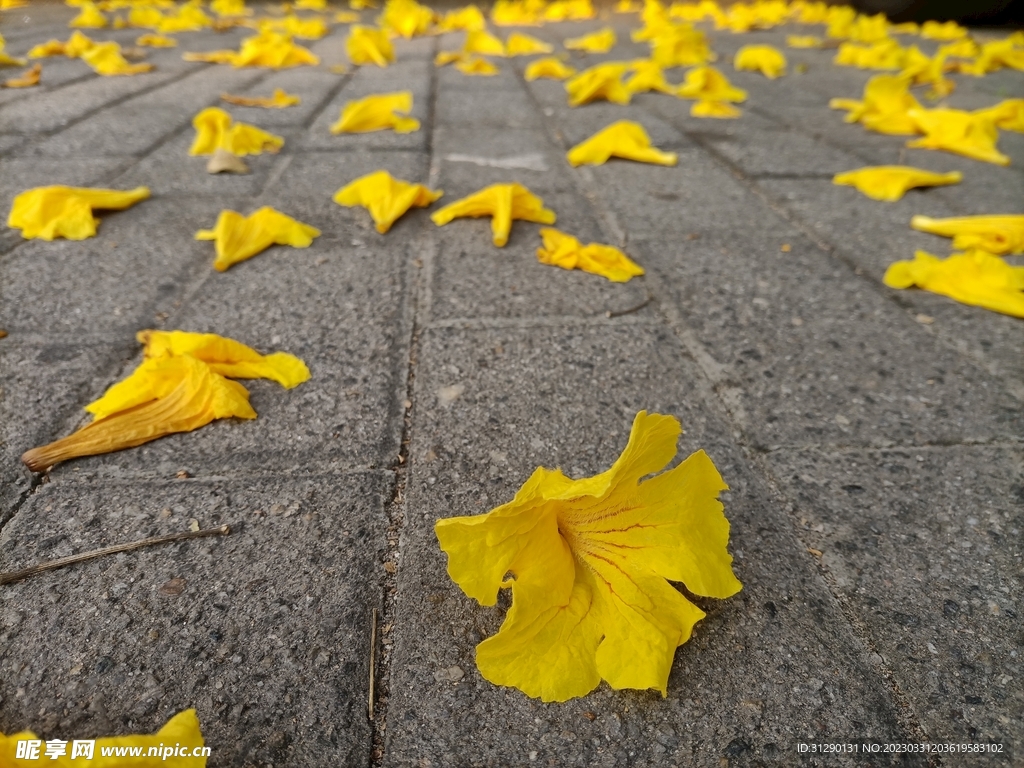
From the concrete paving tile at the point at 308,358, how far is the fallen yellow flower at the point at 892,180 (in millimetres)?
2012

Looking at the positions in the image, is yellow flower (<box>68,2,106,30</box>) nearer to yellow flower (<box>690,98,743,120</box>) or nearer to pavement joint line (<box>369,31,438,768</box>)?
yellow flower (<box>690,98,743,120</box>)

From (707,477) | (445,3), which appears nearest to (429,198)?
(707,477)

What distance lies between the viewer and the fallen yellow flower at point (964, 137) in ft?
9.79

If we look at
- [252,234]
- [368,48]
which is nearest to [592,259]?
[252,234]

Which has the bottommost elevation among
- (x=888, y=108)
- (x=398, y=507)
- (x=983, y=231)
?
(x=398, y=507)

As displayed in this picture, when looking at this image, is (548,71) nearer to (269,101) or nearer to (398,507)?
(269,101)

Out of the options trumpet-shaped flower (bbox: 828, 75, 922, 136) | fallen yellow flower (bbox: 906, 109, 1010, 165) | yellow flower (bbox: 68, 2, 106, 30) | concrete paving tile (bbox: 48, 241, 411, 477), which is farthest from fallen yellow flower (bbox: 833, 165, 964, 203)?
yellow flower (bbox: 68, 2, 106, 30)

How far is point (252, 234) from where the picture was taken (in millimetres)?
2014

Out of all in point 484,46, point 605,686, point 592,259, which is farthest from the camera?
point 484,46

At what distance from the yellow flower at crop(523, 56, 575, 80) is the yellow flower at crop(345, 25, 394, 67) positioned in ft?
3.85

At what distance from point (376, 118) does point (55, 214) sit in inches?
64.7

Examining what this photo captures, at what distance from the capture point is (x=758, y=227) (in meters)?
2.31

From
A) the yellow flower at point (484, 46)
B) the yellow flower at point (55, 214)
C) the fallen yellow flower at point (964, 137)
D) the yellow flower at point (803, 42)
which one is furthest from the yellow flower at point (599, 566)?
the yellow flower at point (803, 42)

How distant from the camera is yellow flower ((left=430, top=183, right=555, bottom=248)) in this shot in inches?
82.7
